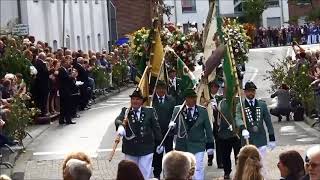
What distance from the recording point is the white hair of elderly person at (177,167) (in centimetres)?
818

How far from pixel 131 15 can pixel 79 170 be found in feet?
174

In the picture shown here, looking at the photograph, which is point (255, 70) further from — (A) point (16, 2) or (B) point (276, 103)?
(B) point (276, 103)

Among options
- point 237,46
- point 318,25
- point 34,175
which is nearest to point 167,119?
point 34,175

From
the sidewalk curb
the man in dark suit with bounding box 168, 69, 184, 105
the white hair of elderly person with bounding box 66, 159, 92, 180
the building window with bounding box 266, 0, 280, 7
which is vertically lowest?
the sidewalk curb

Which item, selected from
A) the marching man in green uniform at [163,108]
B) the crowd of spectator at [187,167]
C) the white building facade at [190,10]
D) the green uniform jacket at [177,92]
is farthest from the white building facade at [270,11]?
the crowd of spectator at [187,167]

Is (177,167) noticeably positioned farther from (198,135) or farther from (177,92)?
(177,92)

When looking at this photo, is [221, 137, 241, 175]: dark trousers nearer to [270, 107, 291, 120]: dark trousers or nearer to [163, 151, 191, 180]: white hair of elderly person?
[163, 151, 191, 180]: white hair of elderly person

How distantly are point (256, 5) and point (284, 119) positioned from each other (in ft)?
176

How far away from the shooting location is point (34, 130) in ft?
79.3

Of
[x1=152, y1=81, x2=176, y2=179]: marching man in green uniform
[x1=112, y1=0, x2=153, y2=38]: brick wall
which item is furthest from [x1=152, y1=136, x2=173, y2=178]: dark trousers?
[x1=112, y1=0, x2=153, y2=38]: brick wall

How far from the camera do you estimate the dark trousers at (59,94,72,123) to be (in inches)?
1005

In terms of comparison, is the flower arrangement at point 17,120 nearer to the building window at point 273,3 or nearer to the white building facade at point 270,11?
the white building facade at point 270,11

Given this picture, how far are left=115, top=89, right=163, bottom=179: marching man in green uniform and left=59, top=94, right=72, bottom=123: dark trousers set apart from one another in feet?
35.3

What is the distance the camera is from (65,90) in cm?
2569
